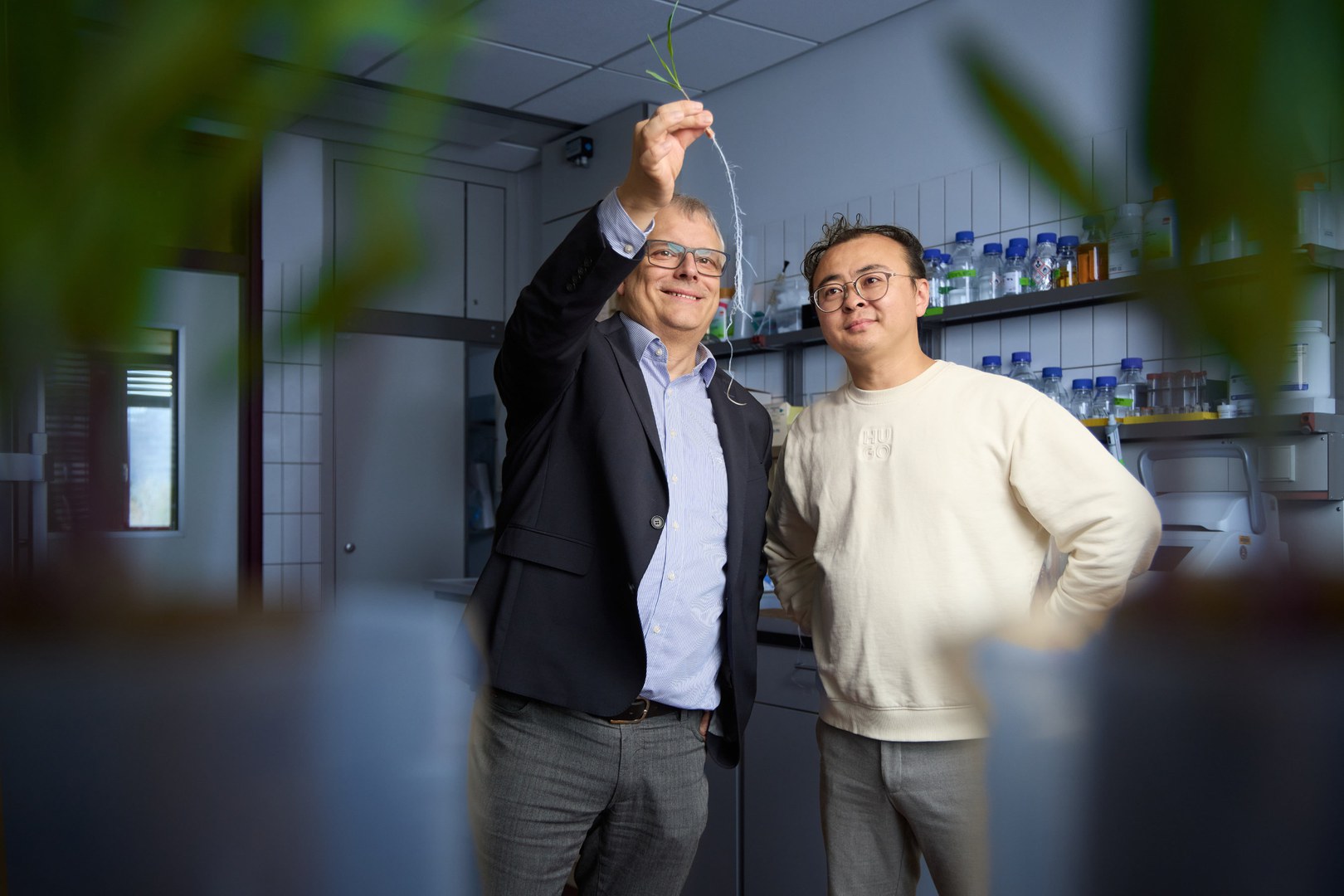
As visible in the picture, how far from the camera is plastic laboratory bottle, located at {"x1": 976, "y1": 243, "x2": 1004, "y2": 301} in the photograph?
2.69 metres

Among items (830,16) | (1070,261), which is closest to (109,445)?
(830,16)

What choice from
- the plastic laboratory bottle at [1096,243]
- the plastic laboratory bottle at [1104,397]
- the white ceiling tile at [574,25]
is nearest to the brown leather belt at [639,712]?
the white ceiling tile at [574,25]

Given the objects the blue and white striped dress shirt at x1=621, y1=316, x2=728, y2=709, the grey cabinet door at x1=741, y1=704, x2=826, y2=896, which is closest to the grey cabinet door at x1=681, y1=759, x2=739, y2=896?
the grey cabinet door at x1=741, y1=704, x2=826, y2=896

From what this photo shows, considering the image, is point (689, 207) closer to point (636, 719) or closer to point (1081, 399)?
point (636, 719)

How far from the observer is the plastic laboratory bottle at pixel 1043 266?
2.40 m

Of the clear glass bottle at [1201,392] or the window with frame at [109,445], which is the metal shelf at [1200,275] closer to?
the clear glass bottle at [1201,392]

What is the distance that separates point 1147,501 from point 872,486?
1.00 m

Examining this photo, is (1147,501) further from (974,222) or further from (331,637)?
(974,222)

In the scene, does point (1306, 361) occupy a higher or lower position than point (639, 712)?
higher

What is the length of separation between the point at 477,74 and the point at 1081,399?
8.47 ft

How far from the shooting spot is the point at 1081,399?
2566mm

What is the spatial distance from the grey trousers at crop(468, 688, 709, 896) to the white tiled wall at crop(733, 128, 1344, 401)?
2.16 feet

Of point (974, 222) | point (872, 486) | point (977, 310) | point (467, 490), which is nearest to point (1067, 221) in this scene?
point (467, 490)

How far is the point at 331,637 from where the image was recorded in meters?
0.24
